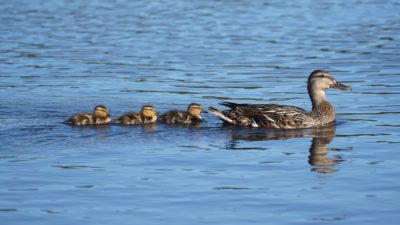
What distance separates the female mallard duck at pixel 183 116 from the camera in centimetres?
1322

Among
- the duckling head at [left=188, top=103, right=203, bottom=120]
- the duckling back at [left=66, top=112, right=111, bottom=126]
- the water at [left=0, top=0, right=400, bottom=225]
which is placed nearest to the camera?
the water at [left=0, top=0, right=400, bottom=225]

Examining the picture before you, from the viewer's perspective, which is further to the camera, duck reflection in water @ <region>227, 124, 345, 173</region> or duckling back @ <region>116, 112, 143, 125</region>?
duckling back @ <region>116, 112, 143, 125</region>

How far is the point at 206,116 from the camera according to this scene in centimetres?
1420

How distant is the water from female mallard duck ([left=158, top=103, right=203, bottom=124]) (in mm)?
174

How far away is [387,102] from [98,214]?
699 centimetres

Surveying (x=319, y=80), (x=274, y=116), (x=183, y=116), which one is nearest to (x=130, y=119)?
(x=183, y=116)

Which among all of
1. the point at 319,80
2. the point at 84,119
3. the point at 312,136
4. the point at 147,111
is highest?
the point at 319,80

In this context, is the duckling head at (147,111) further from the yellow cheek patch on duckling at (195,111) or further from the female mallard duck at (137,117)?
the yellow cheek patch on duckling at (195,111)

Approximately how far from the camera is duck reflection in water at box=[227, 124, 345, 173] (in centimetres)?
→ 1105

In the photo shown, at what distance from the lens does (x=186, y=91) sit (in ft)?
51.9

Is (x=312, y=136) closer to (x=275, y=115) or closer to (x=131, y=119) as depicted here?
(x=275, y=115)

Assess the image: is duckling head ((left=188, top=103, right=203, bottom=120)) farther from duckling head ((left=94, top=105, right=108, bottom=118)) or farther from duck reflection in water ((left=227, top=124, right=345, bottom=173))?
duckling head ((left=94, top=105, right=108, bottom=118))

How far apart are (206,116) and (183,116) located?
101 centimetres

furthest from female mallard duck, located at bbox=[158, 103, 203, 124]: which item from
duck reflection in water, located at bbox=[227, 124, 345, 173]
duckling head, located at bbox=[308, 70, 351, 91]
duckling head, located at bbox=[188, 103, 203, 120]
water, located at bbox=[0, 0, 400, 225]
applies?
duckling head, located at bbox=[308, 70, 351, 91]
